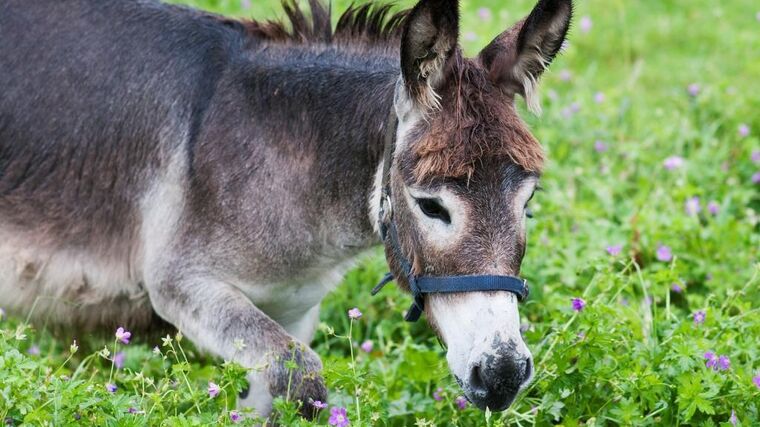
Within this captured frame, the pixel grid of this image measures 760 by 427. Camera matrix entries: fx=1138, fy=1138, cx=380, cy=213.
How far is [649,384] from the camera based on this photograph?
13.1 ft

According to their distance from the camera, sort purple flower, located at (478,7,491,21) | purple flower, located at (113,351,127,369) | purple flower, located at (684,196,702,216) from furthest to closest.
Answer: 1. purple flower, located at (478,7,491,21)
2. purple flower, located at (684,196,702,216)
3. purple flower, located at (113,351,127,369)

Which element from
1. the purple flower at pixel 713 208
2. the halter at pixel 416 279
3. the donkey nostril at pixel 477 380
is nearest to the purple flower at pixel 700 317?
the halter at pixel 416 279

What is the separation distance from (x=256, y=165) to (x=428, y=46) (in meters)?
0.91

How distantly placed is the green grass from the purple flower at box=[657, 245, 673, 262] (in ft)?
0.21

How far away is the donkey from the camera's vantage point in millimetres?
3707

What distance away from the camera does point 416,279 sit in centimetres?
378

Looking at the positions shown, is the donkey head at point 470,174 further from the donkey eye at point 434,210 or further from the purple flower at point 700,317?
the purple flower at point 700,317

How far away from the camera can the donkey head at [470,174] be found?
354cm

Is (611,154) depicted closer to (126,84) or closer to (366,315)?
(366,315)

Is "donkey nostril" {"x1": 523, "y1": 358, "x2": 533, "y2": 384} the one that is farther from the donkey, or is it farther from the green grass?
the green grass

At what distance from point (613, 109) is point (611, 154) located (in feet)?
1.65

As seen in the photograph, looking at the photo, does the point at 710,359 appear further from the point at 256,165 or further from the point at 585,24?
the point at 585,24

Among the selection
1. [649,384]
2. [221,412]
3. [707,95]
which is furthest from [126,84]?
[707,95]

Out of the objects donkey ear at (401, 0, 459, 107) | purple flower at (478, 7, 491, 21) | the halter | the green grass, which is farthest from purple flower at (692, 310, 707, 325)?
purple flower at (478, 7, 491, 21)
